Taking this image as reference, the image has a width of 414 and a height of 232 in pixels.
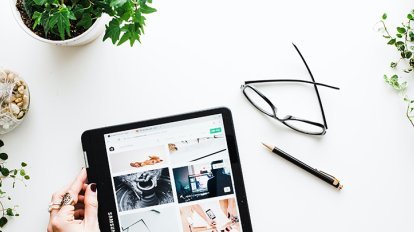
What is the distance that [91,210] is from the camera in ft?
2.81

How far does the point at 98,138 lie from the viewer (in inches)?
34.0

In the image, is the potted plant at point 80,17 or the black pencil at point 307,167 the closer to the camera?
the potted plant at point 80,17

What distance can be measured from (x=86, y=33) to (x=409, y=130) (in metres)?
0.56

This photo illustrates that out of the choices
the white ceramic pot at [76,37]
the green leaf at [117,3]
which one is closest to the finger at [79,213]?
the white ceramic pot at [76,37]

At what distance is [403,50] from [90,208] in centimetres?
59

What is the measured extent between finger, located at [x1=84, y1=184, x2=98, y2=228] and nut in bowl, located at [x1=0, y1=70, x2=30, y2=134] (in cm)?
17

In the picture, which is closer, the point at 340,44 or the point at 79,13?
the point at 79,13

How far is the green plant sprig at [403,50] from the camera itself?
2.84 ft

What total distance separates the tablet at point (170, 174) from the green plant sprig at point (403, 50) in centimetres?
29

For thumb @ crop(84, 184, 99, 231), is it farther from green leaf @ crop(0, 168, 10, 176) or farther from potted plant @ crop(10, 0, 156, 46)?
potted plant @ crop(10, 0, 156, 46)

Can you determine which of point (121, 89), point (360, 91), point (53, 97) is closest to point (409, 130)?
point (360, 91)

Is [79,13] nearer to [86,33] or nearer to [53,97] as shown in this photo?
[86,33]

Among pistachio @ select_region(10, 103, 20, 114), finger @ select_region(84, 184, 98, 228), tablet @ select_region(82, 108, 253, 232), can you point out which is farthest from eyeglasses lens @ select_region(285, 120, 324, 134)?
pistachio @ select_region(10, 103, 20, 114)

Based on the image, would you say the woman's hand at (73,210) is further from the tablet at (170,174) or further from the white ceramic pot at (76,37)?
the white ceramic pot at (76,37)
